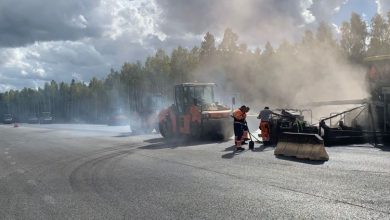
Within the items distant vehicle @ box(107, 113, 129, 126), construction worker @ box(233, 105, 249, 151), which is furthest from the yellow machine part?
distant vehicle @ box(107, 113, 129, 126)

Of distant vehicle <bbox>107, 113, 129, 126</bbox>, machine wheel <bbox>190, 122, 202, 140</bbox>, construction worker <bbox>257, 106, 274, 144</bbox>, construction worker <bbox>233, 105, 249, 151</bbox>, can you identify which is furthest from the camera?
distant vehicle <bbox>107, 113, 129, 126</bbox>

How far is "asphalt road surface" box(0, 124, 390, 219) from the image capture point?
20.7 feet

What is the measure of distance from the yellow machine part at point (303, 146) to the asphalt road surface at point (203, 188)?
429 millimetres

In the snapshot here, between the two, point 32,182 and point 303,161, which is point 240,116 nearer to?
point 303,161

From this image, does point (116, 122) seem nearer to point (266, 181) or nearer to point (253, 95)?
point (253, 95)

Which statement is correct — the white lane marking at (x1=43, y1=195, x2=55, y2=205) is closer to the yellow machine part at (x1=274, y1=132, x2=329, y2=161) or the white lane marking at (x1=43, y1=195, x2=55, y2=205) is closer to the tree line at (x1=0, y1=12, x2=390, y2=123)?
the yellow machine part at (x1=274, y1=132, x2=329, y2=161)

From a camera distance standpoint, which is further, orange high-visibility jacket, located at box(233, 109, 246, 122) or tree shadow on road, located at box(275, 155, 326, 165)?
orange high-visibility jacket, located at box(233, 109, 246, 122)

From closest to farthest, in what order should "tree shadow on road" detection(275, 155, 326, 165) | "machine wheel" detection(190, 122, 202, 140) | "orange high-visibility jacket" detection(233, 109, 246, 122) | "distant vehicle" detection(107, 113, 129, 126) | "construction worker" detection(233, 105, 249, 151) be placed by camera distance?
"tree shadow on road" detection(275, 155, 326, 165)
"construction worker" detection(233, 105, 249, 151)
"orange high-visibility jacket" detection(233, 109, 246, 122)
"machine wheel" detection(190, 122, 202, 140)
"distant vehicle" detection(107, 113, 129, 126)

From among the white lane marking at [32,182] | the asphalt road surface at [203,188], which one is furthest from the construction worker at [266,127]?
the white lane marking at [32,182]

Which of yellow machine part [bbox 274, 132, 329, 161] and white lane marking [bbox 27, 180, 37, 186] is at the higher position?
yellow machine part [bbox 274, 132, 329, 161]

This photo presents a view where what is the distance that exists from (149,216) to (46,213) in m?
1.69

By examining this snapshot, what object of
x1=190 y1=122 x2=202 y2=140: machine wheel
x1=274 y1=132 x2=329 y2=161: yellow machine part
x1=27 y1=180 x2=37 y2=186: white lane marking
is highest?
x1=190 y1=122 x2=202 y2=140: machine wheel

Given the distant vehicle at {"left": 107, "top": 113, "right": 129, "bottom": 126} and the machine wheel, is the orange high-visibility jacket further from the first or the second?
the distant vehicle at {"left": 107, "top": 113, "right": 129, "bottom": 126}

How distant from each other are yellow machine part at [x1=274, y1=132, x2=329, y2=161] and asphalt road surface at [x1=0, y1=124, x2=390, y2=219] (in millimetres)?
429
